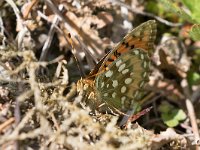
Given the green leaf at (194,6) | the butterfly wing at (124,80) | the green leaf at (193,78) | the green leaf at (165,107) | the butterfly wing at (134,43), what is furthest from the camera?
the green leaf at (193,78)

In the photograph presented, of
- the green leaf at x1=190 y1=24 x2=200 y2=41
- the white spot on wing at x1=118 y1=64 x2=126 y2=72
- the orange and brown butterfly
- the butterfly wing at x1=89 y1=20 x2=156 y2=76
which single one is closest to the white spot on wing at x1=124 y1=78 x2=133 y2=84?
the orange and brown butterfly

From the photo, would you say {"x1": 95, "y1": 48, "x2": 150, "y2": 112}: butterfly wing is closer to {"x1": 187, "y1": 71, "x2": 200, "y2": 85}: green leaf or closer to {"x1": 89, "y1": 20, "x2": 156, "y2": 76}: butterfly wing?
{"x1": 89, "y1": 20, "x2": 156, "y2": 76}: butterfly wing

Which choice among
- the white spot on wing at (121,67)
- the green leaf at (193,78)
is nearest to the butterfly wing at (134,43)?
the white spot on wing at (121,67)

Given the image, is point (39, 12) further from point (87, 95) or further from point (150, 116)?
point (150, 116)

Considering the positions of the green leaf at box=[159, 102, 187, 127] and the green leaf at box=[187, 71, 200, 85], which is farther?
the green leaf at box=[187, 71, 200, 85]

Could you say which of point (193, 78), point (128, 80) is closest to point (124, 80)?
A: point (128, 80)

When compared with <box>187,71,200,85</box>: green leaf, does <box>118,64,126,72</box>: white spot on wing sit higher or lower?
higher

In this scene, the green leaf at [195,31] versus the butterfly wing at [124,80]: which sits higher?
the green leaf at [195,31]

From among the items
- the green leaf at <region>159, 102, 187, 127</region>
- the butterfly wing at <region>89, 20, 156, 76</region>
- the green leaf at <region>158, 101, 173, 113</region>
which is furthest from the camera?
the green leaf at <region>158, 101, 173, 113</region>

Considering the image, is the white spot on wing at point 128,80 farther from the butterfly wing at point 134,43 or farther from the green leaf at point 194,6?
the green leaf at point 194,6

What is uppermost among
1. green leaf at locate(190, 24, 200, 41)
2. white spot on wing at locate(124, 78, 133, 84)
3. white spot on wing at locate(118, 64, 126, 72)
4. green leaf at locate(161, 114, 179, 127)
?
green leaf at locate(190, 24, 200, 41)

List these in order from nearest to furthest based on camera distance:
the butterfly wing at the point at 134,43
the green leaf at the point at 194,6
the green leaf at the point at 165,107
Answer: the butterfly wing at the point at 134,43 → the green leaf at the point at 194,6 → the green leaf at the point at 165,107
